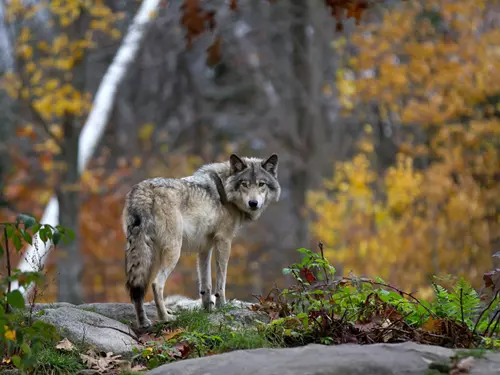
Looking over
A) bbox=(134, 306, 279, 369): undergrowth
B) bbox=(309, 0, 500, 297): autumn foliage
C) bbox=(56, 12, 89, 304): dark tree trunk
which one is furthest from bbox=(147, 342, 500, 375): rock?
bbox=(56, 12, 89, 304): dark tree trunk

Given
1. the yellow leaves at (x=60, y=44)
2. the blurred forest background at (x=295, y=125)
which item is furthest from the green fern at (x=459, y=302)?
the yellow leaves at (x=60, y=44)

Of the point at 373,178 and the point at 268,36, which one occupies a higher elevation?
the point at 268,36

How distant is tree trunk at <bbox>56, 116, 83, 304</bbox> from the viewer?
17.0m

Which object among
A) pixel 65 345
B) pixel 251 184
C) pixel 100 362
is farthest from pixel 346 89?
pixel 100 362

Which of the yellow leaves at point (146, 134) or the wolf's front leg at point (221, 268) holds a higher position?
the yellow leaves at point (146, 134)

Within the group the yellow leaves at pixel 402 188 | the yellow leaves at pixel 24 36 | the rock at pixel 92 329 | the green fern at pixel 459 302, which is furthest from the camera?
the yellow leaves at pixel 402 188

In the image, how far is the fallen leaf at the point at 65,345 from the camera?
6.20 metres

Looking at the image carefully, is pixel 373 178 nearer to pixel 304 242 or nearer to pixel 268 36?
pixel 304 242

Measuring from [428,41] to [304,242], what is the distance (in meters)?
6.67

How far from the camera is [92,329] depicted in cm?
677

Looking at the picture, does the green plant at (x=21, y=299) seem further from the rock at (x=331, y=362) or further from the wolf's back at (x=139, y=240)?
the wolf's back at (x=139, y=240)

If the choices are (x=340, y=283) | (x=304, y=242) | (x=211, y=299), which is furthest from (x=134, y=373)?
→ (x=304, y=242)

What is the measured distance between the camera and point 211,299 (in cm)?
855

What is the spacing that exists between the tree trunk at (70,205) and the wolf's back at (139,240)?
370 inches
